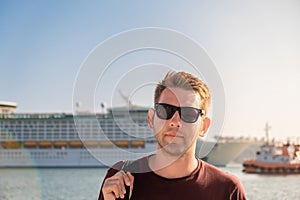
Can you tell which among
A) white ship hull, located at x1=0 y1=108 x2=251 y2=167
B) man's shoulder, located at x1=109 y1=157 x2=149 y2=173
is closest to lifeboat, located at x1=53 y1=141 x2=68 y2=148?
white ship hull, located at x1=0 y1=108 x2=251 y2=167

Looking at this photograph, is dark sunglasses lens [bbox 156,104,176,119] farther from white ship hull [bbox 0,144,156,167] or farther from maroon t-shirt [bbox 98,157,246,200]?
white ship hull [bbox 0,144,156,167]

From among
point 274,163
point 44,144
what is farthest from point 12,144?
point 274,163

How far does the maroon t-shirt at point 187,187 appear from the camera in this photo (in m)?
1.67

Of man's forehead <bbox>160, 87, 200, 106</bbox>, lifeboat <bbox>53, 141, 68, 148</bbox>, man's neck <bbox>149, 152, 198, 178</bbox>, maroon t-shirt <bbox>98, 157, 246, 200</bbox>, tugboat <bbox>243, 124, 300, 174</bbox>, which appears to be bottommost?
tugboat <bbox>243, 124, 300, 174</bbox>

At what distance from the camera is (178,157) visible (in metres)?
1.71

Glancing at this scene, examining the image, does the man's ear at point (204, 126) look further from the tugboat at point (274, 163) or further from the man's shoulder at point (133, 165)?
the tugboat at point (274, 163)

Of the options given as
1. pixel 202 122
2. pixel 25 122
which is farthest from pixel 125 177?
pixel 25 122

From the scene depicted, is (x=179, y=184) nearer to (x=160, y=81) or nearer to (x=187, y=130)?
(x=187, y=130)

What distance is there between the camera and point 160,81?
165cm

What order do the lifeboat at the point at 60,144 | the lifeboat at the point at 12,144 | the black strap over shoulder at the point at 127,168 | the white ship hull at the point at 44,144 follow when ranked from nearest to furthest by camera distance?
the black strap over shoulder at the point at 127,168, the white ship hull at the point at 44,144, the lifeboat at the point at 60,144, the lifeboat at the point at 12,144

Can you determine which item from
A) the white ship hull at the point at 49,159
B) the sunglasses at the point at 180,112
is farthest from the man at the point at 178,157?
the white ship hull at the point at 49,159

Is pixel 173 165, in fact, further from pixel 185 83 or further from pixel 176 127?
pixel 185 83

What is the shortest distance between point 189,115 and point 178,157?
5.9 inches

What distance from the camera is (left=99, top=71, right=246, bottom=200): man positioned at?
5.45 ft
